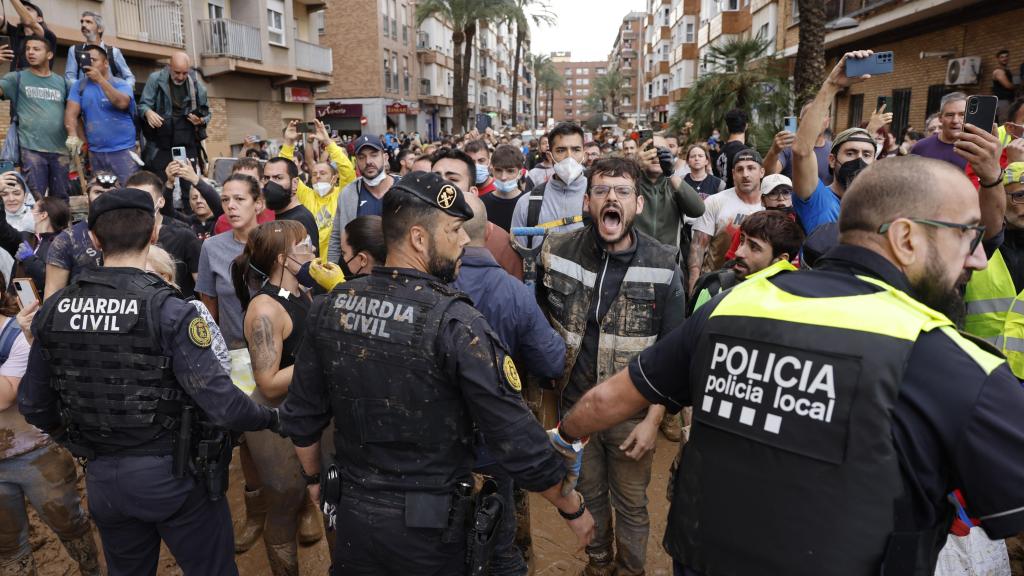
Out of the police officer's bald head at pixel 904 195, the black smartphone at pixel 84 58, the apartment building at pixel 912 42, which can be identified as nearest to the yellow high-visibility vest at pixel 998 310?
the police officer's bald head at pixel 904 195

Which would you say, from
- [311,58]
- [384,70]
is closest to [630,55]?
[384,70]

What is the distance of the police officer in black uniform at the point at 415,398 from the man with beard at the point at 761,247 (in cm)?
144

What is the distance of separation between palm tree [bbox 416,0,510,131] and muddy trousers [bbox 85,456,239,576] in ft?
92.1

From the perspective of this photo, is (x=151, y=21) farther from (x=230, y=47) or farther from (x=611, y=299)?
(x=611, y=299)

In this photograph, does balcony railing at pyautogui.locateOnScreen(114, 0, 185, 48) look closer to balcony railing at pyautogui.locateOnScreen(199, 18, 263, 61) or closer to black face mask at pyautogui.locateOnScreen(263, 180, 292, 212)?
balcony railing at pyautogui.locateOnScreen(199, 18, 263, 61)

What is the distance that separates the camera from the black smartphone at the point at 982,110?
3324mm

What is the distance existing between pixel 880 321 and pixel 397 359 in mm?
1465

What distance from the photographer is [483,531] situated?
7.81ft

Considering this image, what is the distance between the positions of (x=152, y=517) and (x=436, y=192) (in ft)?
6.15

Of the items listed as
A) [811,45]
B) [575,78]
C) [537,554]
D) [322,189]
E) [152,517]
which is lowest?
[537,554]

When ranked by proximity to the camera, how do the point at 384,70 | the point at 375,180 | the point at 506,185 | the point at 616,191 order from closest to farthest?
1. the point at 616,191
2. the point at 375,180
3. the point at 506,185
4. the point at 384,70

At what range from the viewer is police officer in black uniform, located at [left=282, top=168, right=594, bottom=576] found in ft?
7.36

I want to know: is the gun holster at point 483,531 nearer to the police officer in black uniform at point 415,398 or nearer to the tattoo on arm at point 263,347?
the police officer in black uniform at point 415,398

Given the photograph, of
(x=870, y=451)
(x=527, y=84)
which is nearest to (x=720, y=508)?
(x=870, y=451)
